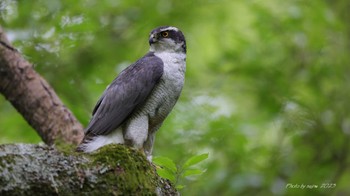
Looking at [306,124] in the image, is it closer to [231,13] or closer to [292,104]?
[292,104]

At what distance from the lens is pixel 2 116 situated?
8359mm

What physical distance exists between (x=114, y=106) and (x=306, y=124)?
443 centimetres

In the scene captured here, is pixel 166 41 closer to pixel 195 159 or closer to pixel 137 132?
pixel 137 132

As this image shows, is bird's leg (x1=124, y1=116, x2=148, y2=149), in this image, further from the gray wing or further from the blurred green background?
the blurred green background

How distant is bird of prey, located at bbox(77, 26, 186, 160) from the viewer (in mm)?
5574

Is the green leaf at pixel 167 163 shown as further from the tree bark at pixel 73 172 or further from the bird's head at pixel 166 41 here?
the bird's head at pixel 166 41

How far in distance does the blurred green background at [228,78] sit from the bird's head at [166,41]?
1229mm

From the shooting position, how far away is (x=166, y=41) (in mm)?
6332

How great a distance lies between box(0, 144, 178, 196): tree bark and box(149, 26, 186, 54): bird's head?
9.14 feet

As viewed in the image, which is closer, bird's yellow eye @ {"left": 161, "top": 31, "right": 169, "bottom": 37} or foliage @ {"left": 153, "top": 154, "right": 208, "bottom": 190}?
foliage @ {"left": 153, "top": 154, "right": 208, "bottom": 190}

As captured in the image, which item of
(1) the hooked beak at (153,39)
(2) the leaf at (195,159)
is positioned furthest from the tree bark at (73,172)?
(1) the hooked beak at (153,39)

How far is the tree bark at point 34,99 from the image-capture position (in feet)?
20.9

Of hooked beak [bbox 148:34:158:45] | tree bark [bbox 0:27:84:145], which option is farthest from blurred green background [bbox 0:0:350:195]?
hooked beak [bbox 148:34:158:45]

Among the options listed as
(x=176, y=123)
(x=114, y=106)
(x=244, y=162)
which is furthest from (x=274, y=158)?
→ (x=114, y=106)
